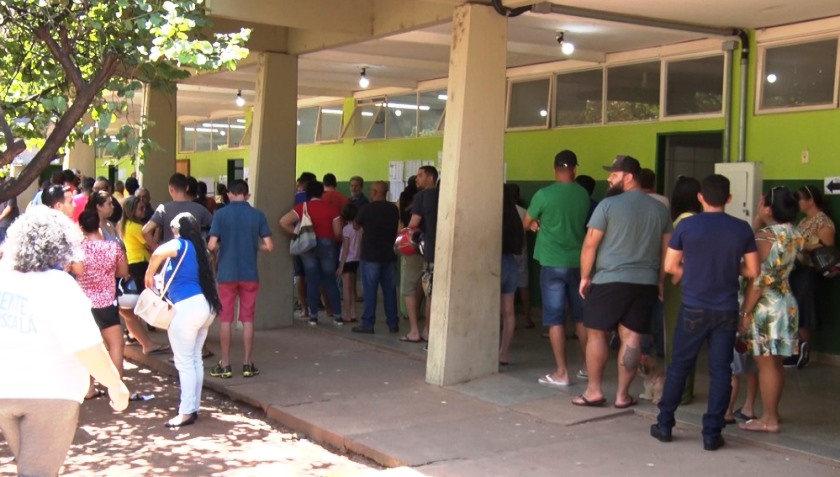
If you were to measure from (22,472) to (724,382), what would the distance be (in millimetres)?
4487

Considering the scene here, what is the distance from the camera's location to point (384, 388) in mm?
8828

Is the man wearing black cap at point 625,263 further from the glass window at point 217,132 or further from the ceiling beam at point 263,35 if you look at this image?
the glass window at point 217,132

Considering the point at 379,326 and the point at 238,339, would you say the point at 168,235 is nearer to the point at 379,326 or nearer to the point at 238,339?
the point at 238,339

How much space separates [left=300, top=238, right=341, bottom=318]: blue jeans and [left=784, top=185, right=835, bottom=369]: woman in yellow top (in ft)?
18.2

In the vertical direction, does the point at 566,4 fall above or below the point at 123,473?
above

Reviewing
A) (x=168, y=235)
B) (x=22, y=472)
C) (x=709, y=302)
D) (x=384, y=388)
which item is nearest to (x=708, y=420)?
(x=709, y=302)

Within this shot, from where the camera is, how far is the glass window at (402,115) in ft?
52.2

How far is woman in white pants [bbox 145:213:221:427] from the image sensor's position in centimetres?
771

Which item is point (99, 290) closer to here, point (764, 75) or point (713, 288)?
point (713, 288)

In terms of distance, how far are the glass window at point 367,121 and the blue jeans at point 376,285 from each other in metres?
5.61

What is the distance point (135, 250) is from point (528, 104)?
5901 mm

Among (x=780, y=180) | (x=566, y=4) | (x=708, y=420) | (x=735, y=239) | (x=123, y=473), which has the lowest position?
(x=123, y=473)

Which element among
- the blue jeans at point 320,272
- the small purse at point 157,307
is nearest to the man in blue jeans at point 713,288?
the small purse at point 157,307

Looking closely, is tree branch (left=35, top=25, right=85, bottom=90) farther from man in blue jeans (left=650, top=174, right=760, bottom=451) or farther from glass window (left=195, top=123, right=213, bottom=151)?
glass window (left=195, top=123, right=213, bottom=151)
